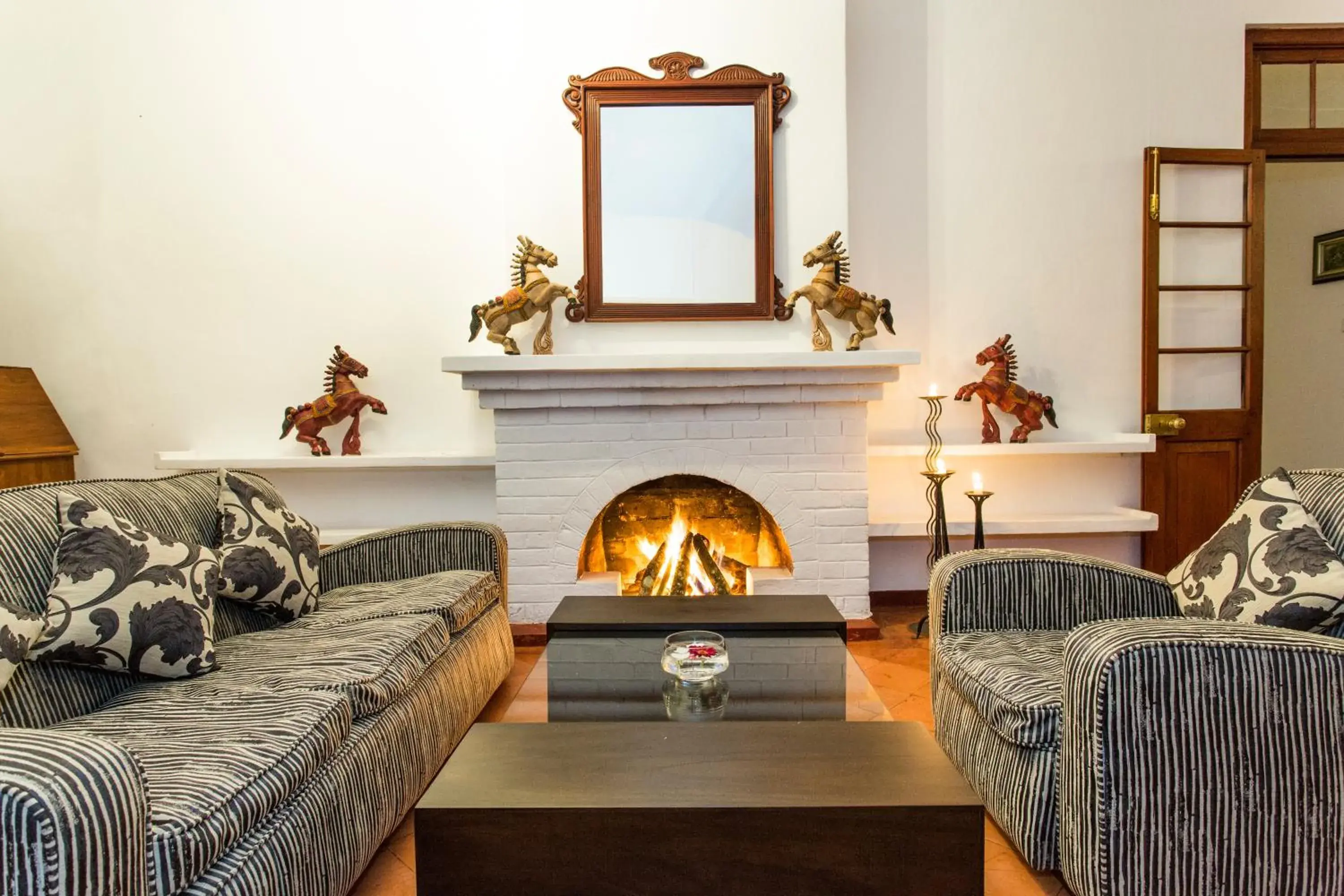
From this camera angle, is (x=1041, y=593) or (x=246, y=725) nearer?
(x=246, y=725)

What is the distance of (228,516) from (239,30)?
8.47 feet

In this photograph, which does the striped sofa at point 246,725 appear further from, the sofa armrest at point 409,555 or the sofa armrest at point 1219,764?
the sofa armrest at point 1219,764

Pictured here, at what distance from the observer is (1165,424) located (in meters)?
3.56

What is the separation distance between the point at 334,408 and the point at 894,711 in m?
2.54

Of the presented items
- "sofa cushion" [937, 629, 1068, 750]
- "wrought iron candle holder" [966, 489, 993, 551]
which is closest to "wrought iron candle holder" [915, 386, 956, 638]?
"wrought iron candle holder" [966, 489, 993, 551]

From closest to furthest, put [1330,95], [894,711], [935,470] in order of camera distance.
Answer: [894,711] → [935,470] → [1330,95]

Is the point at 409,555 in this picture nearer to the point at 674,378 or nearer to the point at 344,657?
the point at 344,657

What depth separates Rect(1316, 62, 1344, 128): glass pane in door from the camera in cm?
369

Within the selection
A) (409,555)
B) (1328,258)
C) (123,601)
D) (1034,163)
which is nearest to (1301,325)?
(1328,258)

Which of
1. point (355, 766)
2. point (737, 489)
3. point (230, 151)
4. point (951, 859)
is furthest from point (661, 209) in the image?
point (951, 859)

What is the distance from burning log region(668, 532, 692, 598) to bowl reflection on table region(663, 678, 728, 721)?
1.52 m

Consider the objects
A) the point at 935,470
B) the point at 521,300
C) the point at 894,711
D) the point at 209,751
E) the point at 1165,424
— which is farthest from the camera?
the point at 1165,424

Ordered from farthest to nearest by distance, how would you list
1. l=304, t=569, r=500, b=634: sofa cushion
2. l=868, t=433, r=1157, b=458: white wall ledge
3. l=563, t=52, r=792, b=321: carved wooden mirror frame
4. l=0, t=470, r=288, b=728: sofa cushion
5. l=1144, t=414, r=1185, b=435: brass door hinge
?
l=1144, t=414, r=1185, b=435: brass door hinge < l=868, t=433, r=1157, b=458: white wall ledge < l=563, t=52, r=792, b=321: carved wooden mirror frame < l=304, t=569, r=500, b=634: sofa cushion < l=0, t=470, r=288, b=728: sofa cushion

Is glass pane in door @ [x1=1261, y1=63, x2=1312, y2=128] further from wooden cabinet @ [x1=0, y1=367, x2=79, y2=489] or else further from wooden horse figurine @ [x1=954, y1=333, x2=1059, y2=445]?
wooden cabinet @ [x1=0, y1=367, x2=79, y2=489]
